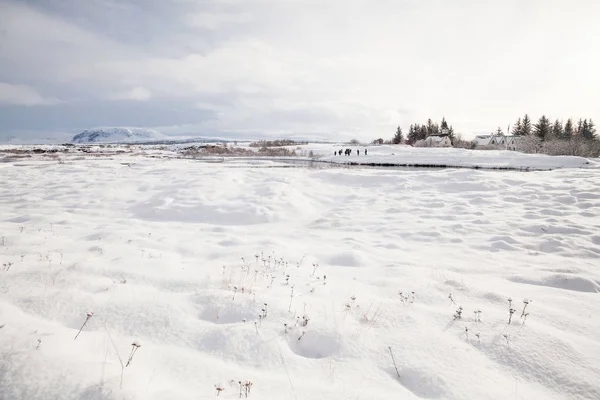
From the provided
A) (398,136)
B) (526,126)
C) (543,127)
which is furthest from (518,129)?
(398,136)

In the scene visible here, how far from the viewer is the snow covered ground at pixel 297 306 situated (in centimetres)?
294

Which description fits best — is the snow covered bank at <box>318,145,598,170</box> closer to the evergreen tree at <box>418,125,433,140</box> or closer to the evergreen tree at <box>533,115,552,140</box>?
the evergreen tree at <box>533,115,552,140</box>

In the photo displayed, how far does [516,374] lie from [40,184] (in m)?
20.1

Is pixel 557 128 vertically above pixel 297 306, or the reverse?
pixel 557 128

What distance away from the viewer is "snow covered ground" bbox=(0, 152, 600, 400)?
9.64ft

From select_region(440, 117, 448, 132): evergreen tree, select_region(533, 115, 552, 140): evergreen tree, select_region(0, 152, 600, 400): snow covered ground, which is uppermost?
select_region(440, 117, 448, 132): evergreen tree

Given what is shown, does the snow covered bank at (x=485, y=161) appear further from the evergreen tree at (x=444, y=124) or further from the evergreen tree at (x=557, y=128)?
the evergreen tree at (x=444, y=124)

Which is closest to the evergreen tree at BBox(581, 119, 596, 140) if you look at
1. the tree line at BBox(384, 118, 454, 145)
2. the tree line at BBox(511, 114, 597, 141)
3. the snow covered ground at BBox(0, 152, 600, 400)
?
the tree line at BBox(511, 114, 597, 141)

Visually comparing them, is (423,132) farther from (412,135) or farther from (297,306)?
(297,306)

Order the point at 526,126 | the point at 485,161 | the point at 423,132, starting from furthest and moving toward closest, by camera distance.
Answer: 1. the point at 423,132
2. the point at 526,126
3. the point at 485,161

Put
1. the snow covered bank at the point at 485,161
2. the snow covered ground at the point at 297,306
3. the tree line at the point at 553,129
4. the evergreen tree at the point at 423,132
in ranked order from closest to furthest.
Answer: the snow covered ground at the point at 297,306, the snow covered bank at the point at 485,161, the tree line at the point at 553,129, the evergreen tree at the point at 423,132

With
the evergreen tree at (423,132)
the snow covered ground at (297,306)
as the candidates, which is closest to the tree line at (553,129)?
the evergreen tree at (423,132)

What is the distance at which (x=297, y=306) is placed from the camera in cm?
451

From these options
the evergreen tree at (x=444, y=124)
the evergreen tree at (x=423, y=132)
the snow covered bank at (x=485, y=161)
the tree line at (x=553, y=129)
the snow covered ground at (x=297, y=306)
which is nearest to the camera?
the snow covered ground at (x=297, y=306)
